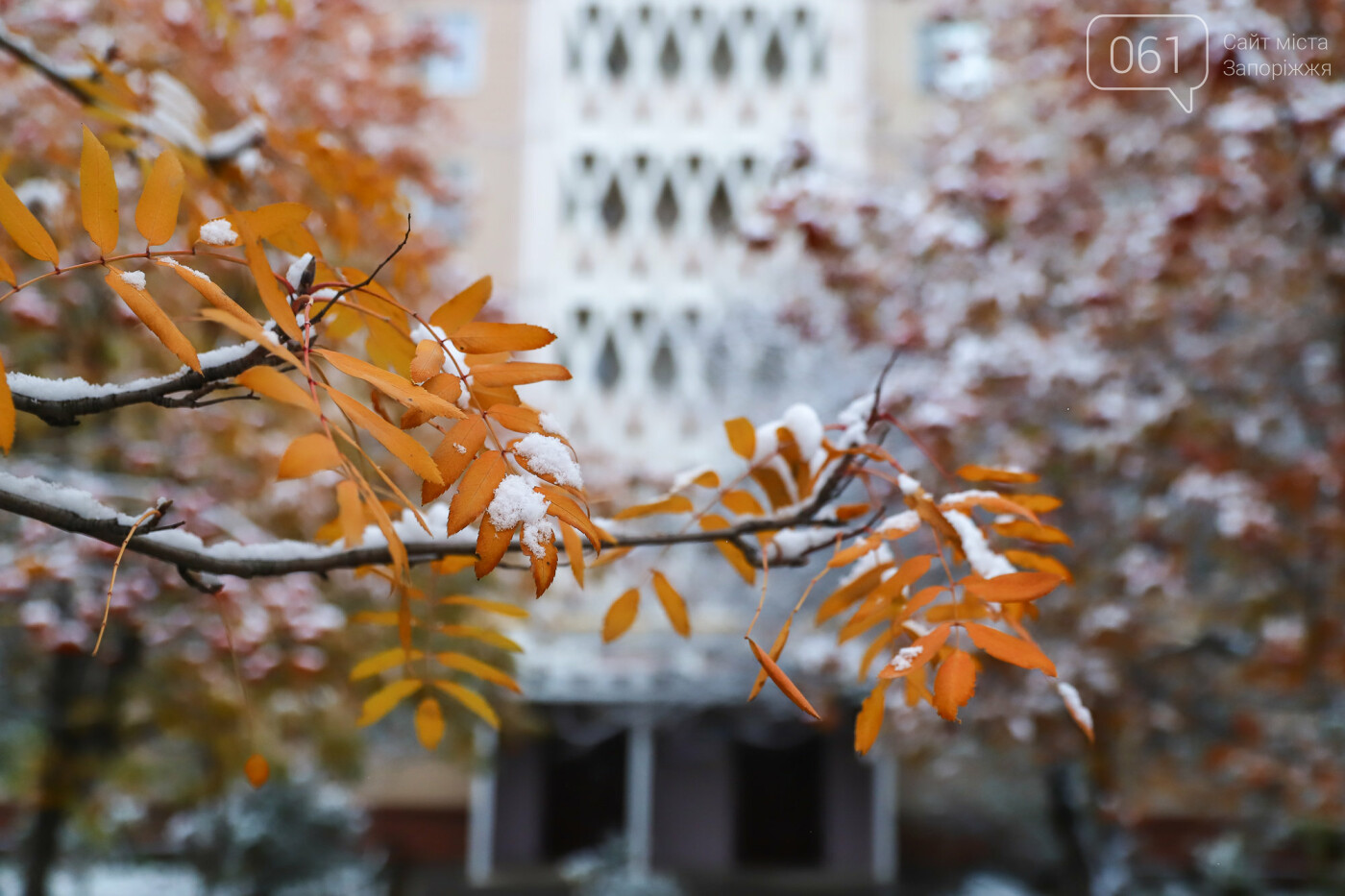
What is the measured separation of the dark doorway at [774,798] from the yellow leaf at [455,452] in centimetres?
1570

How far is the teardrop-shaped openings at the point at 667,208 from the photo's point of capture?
1689cm

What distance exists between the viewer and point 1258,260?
5.58 meters

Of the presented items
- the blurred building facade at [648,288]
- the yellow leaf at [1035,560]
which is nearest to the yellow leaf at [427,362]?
the yellow leaf at [1035,560]

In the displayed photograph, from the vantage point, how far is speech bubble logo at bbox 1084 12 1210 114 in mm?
4832

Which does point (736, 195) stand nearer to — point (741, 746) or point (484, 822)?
point (741, 746)

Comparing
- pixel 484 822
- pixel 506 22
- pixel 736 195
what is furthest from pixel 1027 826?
pixel 506 22

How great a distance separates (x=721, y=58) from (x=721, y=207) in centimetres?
275

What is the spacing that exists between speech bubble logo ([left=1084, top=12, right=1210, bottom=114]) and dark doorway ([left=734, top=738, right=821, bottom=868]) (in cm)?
1227

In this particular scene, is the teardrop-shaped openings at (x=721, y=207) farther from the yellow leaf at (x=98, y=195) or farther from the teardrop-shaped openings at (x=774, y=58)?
the yellow leaf at (x=98, y=195)

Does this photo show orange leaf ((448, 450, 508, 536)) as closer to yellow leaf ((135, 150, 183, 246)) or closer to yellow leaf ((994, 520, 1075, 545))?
yellow leaf ((135, 150, 183, 246))

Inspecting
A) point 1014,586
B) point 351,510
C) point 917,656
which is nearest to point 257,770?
point 351,510

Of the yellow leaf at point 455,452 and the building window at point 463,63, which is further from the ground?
the building window at point 463,63

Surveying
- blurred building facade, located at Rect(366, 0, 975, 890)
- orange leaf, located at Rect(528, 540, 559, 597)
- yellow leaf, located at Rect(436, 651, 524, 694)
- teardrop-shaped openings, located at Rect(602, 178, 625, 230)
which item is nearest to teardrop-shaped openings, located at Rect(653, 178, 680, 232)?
blurred building facade, located at Rect(366, 0, 975, 890)

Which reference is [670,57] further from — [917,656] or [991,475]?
[917,656]
